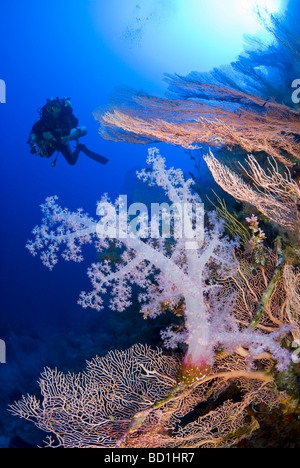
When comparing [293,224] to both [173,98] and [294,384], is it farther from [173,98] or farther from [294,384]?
[173,98]

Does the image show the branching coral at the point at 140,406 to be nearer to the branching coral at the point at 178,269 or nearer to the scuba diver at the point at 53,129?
the branching coral at the point at 178,269

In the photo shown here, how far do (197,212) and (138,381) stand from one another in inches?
99.8

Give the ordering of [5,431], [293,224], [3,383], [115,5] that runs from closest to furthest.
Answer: [293,224] < [5,431] < [3,383] < [115,5]

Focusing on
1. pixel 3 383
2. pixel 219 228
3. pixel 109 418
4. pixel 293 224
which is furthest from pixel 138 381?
pixel 3 383
